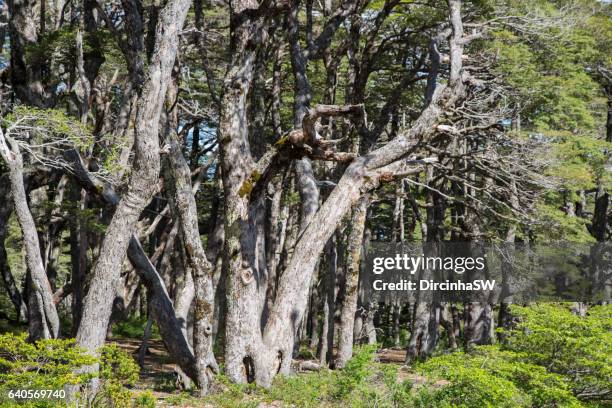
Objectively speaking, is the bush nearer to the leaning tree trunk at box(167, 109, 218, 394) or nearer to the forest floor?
the forest floor

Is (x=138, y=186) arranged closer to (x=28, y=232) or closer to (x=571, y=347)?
(x=28, y=232)

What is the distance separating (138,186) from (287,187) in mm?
12608

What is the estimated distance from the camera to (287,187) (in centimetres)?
2186

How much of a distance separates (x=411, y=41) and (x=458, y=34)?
16.6 feet

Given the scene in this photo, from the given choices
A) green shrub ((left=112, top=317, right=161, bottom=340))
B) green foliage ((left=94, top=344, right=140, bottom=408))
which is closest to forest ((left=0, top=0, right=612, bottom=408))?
green foliage ((left=94, top=344, right=140, bottom=408))

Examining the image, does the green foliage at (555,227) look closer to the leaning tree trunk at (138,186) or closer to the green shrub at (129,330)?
the leaning tree trunk at (138,186)

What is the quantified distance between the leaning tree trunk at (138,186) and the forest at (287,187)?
0.03 m

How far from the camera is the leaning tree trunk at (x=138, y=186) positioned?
29.5ft

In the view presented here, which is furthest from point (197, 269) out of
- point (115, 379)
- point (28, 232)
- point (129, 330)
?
point (129, 330)

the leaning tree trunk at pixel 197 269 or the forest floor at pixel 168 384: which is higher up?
the leaning tree trunk at pixel 197 269

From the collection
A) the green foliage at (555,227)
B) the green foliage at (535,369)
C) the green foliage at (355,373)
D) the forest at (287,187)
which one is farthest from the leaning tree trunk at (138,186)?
the green foliage at (555,227)

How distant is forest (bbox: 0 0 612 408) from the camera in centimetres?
935

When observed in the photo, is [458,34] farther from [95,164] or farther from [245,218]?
[95,164]

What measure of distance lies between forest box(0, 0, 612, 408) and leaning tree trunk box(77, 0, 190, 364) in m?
0.03
